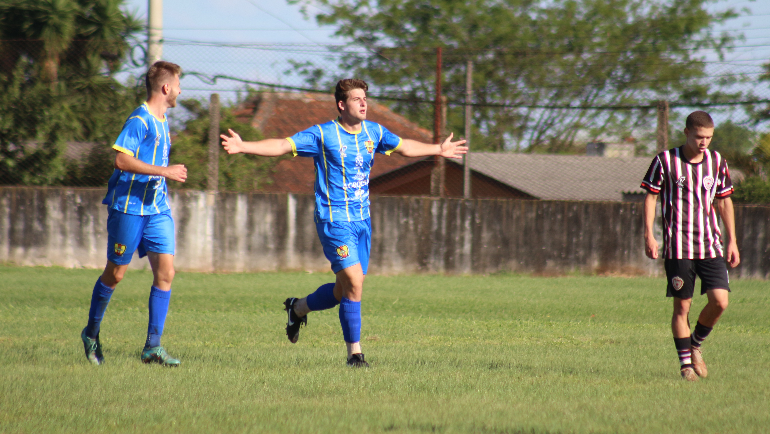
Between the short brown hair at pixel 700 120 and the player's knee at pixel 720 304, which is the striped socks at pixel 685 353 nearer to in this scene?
the player's knee at pixel 720 304

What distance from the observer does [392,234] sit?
1329cm

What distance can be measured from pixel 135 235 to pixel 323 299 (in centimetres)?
147

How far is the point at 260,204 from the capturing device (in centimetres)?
1306

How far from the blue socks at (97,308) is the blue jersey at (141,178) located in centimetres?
58

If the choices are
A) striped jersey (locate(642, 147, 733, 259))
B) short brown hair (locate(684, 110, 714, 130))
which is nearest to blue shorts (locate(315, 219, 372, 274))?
striped jersey (locate(642, 147, 733, 259))

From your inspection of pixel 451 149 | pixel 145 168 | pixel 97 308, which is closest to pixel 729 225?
pixel 451 149

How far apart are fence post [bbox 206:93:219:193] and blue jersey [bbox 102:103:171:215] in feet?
23.8

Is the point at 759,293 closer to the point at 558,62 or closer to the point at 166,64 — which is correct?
the point at 558,62

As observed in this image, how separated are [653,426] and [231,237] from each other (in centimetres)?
1016

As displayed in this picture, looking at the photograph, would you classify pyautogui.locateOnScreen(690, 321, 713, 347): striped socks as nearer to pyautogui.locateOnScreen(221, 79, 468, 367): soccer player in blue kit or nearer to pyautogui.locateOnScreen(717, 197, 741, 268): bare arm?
pyautogui.locateOnScreen(717, 197, 741, 268): bare arm

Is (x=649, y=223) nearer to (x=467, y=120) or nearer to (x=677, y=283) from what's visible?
(x=677, y=283)

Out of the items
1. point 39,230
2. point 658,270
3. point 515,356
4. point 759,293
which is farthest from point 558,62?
point 515,356

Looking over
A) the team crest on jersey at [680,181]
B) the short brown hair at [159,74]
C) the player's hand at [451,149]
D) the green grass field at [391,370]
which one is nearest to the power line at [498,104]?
the green grass field at [391,370]

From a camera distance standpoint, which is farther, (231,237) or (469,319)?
(231,237)
